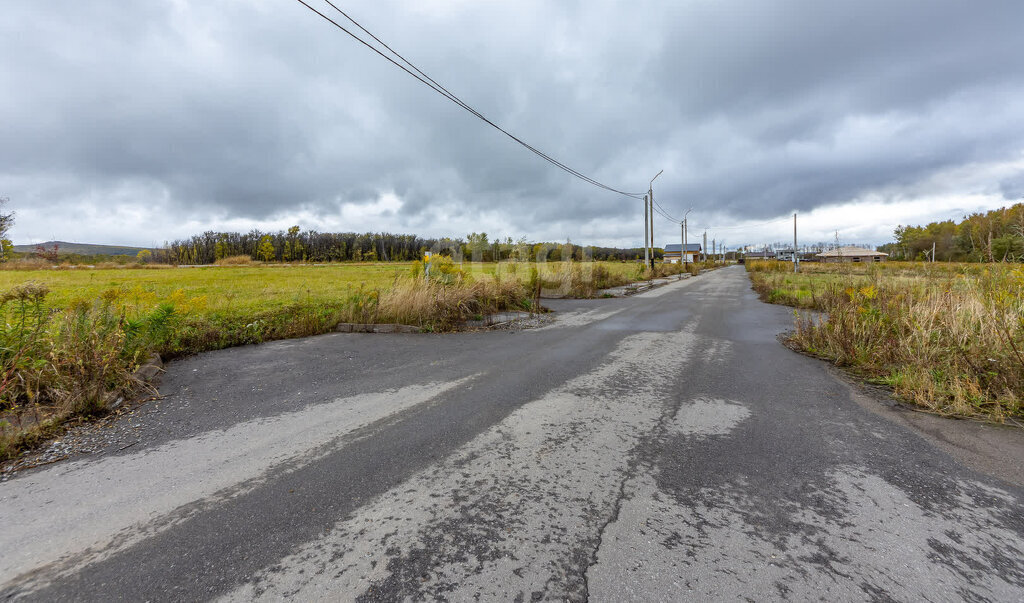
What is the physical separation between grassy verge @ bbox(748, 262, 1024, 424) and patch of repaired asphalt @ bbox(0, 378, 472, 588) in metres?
5.80

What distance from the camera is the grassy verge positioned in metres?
3.79

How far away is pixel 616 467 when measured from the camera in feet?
9.06

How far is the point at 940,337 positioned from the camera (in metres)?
4.52

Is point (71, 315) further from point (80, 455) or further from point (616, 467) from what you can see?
point (616, 467)

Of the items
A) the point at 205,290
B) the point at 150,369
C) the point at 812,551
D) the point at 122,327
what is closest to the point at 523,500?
the point at 812,551

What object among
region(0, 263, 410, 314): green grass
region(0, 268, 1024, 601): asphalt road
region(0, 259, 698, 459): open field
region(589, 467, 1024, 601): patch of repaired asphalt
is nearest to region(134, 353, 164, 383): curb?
region(0, 259, 698, 459): open field

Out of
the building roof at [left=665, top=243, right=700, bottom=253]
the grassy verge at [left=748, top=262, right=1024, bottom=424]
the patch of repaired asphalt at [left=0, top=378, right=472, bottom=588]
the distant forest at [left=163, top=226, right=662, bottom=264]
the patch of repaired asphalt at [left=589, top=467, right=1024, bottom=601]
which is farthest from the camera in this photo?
the building roof at [left=665, top=243, right=700, bottom=253]

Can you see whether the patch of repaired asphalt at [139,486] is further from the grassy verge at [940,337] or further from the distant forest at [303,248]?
the distant forest at [303,248]

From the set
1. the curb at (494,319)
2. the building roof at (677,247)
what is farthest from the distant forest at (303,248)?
the curb at (494,319)

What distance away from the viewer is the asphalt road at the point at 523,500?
5.72 feet

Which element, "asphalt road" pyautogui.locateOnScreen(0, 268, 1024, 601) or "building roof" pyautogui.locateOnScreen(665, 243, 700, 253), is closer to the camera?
"asphalt road" pyautogui.locateOnScreen(0, 268, 1024, 601)

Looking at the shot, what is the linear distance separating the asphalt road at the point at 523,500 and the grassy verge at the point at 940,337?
60 centimetres

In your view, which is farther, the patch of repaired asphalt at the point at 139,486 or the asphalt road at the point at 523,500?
the patch of repaired asphalt at the point at 139,486

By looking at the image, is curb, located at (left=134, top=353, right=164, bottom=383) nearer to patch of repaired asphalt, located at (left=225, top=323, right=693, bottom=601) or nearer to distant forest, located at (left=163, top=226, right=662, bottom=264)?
patch of repaired asphalt, located at (left=225, top=323, right=693, bottom=601)
